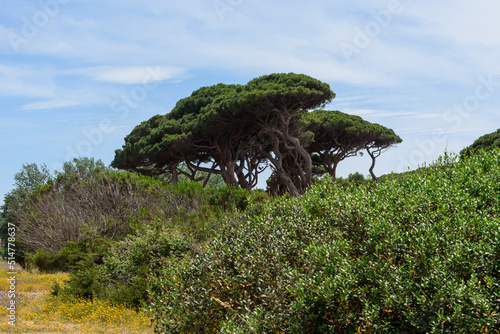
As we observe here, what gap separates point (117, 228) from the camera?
1622cm

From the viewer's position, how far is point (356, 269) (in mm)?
4117

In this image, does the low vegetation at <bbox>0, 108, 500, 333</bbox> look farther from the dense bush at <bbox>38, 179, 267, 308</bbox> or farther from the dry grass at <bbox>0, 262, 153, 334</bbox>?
the dense bush at <bbox>38, 179, 267, 308</bbox>

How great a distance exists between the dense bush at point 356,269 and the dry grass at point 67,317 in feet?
9.95

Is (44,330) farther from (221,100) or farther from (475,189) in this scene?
(221,100)

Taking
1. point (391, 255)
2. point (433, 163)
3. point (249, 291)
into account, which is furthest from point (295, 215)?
point (433, 163)

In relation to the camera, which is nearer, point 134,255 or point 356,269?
point 356,269

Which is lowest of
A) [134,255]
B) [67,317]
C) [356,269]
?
[67,317]

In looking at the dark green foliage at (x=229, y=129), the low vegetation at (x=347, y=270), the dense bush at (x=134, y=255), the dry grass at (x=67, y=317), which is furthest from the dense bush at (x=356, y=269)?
the dark green foliage at (x=229, y=129)

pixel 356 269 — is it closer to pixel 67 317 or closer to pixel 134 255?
pixel 67 317

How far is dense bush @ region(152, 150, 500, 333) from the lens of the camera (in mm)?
3656

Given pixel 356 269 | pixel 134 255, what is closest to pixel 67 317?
pixel 134 255

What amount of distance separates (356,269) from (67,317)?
751 centimetres

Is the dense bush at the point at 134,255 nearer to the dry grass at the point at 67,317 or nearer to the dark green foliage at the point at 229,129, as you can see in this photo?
the dry grass at the point at 67,317

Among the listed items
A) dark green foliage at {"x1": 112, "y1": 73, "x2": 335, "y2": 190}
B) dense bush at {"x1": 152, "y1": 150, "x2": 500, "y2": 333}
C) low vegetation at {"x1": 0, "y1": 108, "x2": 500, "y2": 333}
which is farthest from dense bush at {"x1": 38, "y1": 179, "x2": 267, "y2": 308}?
dark green foliage at {"x1": 112, "y1": 73, "x2": 335, "y2": 190}
